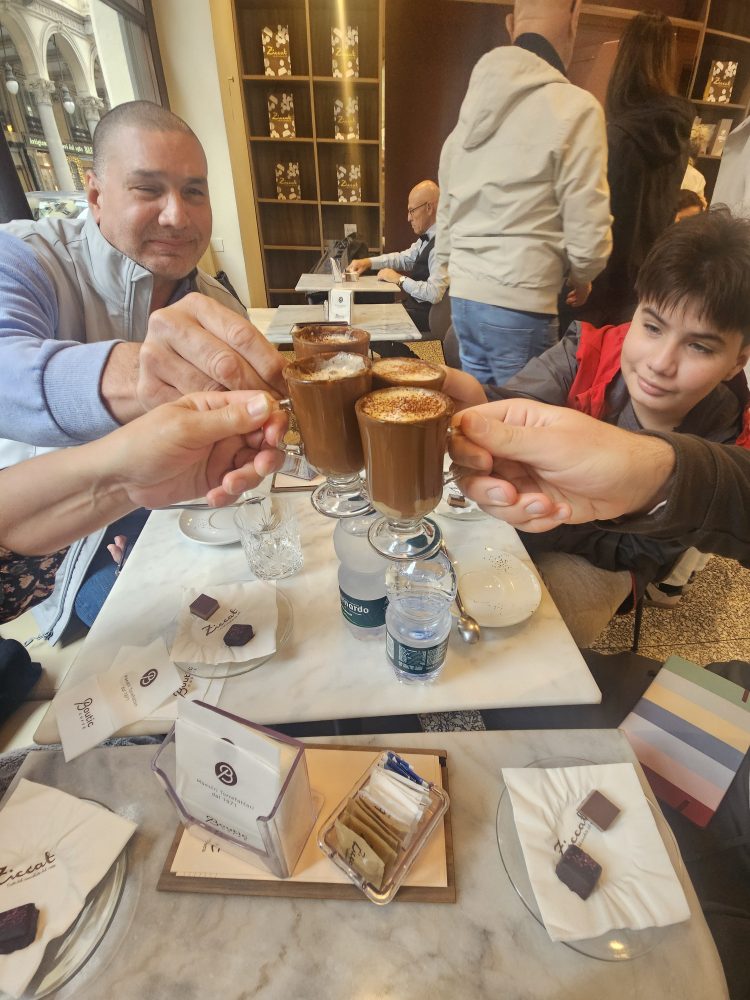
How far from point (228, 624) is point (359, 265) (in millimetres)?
3482

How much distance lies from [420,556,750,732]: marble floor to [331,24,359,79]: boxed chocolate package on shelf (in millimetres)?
4616

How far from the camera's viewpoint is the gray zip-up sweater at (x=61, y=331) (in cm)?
109

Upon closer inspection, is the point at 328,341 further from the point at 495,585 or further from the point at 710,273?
the point at 710,273

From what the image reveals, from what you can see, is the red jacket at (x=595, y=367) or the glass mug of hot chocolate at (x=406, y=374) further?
the red jacket at (x=595, y=367)

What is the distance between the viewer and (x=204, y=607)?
92 centimetres

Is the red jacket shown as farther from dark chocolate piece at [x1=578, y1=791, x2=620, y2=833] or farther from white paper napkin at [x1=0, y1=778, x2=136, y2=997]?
white paper napkin at [x1=0, y1=778, x2=136, y2=997]

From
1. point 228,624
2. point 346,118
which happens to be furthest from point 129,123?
point 346,118

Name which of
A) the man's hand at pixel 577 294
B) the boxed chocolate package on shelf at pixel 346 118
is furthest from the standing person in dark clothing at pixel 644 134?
the boxed chocolate package on shelf at pixel 346 118

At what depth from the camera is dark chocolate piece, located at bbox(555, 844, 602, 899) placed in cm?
58

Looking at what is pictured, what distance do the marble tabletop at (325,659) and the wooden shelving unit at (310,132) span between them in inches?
166

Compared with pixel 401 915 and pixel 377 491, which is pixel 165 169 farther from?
pixel 401 915

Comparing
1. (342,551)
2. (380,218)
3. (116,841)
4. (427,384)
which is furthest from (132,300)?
(380,218)

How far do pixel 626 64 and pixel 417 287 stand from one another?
1.46 metres

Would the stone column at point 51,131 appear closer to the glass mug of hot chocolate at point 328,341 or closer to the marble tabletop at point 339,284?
the marble tabletop at point 339,284
